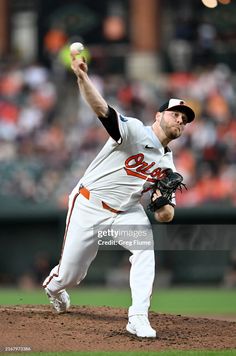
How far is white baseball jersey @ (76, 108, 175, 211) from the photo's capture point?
7449 millimetres


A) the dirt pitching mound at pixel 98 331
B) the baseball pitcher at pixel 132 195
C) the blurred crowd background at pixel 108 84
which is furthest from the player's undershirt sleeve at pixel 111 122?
the blurred crowd background at pixel 108 84

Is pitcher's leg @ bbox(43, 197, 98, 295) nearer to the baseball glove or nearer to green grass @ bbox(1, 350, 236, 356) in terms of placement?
the baseball glove

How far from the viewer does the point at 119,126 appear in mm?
7219

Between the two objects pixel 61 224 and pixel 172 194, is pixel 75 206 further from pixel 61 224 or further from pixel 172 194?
pixel 61 224

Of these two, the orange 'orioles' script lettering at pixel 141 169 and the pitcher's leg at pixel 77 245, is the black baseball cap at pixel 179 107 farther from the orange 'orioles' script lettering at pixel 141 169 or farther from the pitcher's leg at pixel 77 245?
the pitcher's leg at pixel 77 245

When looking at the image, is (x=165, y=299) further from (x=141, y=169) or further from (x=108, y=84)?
(x=141, y=169)

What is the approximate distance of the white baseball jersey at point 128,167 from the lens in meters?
7.45

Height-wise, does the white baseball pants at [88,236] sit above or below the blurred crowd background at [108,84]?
below

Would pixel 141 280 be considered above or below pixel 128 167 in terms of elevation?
below

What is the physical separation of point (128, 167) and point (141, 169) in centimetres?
11

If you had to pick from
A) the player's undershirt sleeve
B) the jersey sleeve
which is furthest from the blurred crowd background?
the player's undershirt sleeve

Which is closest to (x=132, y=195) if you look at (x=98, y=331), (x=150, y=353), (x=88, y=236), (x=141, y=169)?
(x=141, y=169)

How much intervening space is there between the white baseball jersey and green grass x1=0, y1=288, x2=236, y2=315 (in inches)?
175

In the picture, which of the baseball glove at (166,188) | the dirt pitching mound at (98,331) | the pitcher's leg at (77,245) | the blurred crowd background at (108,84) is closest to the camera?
the dirt pitching mound at (98,331)
